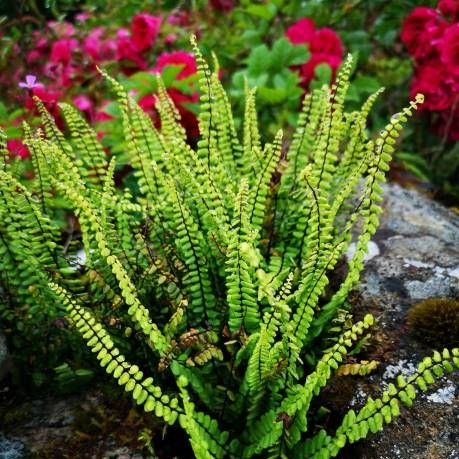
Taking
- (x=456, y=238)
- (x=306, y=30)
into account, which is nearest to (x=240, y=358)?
(x=456, y=238)

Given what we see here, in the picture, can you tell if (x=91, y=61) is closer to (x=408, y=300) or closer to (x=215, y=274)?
(x=215, y=274)

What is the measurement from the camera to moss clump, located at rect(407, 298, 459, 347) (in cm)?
173

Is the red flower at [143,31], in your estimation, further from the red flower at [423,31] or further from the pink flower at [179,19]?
the red flower at [423,31]

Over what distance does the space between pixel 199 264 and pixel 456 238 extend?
1.14m

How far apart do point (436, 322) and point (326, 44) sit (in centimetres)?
163

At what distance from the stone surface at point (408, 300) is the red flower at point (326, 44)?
77cm

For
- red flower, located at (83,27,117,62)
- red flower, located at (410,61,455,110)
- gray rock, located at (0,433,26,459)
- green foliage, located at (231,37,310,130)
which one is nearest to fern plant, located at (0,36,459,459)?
gray rock, located at (0,433,26,459)

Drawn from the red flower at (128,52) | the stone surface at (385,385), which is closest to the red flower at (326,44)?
the red flower at (128,52)

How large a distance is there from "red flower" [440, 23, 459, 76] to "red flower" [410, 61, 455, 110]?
3.4 inches

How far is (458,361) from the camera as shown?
1152 millimetres

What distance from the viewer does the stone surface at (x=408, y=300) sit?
148cm

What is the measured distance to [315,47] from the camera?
9.37 ft

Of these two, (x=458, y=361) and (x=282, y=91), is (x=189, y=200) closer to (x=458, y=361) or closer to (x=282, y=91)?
(x=458, y=361)

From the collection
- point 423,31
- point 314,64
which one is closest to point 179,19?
point 314,64
